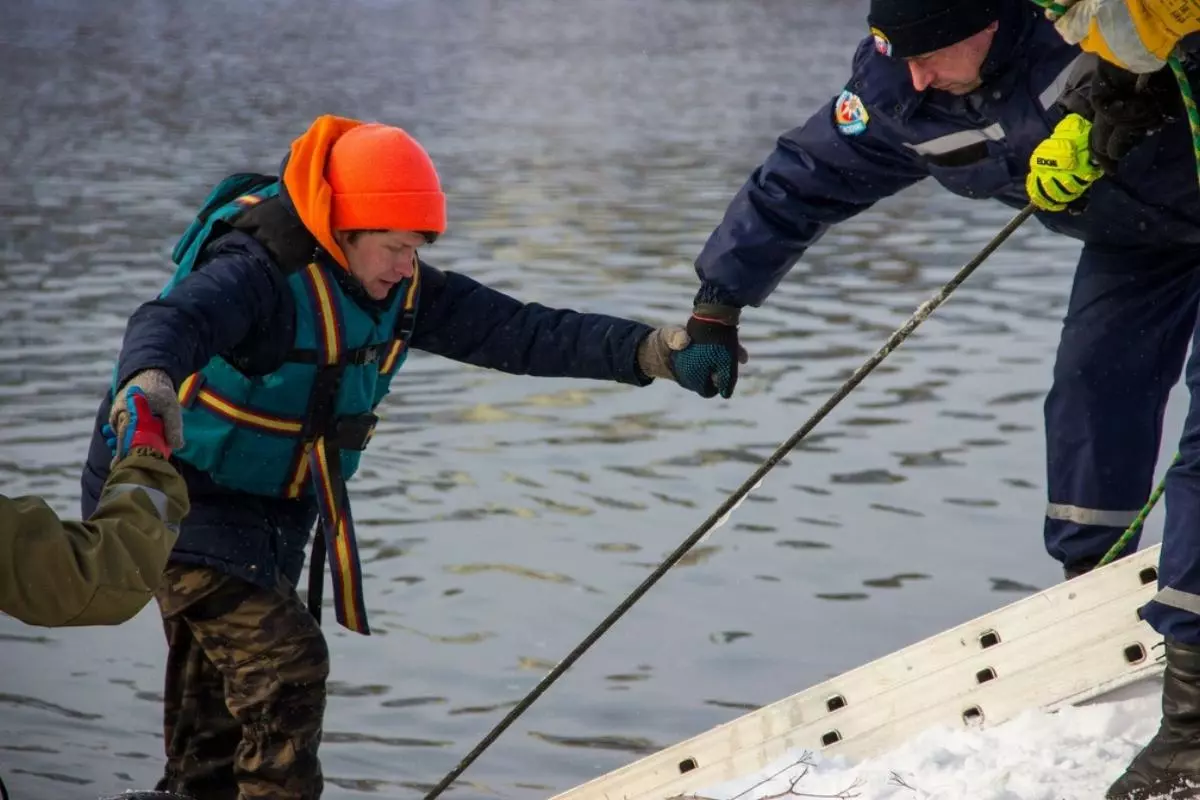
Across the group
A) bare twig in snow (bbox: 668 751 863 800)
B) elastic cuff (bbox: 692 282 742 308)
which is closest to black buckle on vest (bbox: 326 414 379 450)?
elastic cuff (bbox: 692 282 742 308)

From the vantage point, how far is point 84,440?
9.51 meters

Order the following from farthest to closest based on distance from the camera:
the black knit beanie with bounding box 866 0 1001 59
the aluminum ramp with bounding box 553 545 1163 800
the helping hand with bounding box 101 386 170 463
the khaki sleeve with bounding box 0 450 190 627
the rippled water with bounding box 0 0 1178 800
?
1. the rippled water with bounding box 0 0 1178 800
2. the black knit beanie with bounding box 866 0 1001 59
3. the aluminum ramp with bounding box 553 545 1163 800
4. the helping hand with bounding box 101 386 170 463
5. the khaki sleeve with bounding box 0 450 190 627

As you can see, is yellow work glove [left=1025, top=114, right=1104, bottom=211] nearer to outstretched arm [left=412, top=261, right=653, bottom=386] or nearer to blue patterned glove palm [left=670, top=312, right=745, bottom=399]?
blue patterned glove palm [left=670, top=312, right=745, bottom=399]

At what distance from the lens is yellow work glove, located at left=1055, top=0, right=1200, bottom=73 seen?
11.6 feet

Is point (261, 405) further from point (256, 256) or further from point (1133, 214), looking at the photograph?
point (1133, 214)

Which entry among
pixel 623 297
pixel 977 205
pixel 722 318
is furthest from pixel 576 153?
pixel 722 318

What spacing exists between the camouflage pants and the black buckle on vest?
1.24 feet

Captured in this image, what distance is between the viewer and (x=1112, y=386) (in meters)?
4.82

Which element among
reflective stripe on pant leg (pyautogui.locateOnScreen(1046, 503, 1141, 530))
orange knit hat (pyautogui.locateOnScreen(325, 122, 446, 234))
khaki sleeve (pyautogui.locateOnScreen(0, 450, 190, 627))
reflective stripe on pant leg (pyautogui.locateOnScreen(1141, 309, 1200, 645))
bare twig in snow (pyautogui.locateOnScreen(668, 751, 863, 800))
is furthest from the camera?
reflective stripe on pant leg (pyautogui.locateOnScreen(1046, 503, 1141, 530))

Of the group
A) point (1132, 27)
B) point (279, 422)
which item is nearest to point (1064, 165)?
point (1132, 27)

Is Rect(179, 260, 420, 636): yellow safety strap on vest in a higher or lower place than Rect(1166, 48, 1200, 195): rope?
lower

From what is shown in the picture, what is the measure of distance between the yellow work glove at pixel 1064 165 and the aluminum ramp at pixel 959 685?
796 mm

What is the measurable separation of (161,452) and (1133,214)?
2.23 metres

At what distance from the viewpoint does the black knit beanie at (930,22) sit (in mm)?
4234
